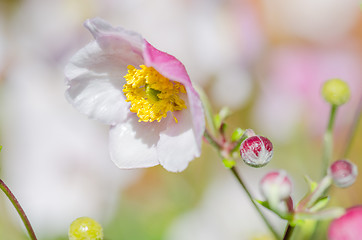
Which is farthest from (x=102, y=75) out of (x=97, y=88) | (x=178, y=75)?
(x=178, y=75)

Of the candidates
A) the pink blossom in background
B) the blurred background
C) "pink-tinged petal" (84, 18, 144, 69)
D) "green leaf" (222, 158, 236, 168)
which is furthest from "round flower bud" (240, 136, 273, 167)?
A: the pink blossom in background

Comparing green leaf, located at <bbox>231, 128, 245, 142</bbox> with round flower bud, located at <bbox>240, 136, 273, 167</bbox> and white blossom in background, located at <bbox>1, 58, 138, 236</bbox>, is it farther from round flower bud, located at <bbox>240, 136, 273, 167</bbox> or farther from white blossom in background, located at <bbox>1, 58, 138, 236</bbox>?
white blossom in background, located at <bbox>1, 58, 138, 236</bbox>

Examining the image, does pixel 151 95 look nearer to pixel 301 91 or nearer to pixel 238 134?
pixel 238 134

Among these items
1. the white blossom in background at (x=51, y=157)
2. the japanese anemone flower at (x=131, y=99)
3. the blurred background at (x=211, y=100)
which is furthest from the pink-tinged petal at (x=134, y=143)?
the white blossom in background at (x=51, y=157)

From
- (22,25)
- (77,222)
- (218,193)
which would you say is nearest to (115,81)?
(77,222)

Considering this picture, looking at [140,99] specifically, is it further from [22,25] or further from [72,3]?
[22,25]

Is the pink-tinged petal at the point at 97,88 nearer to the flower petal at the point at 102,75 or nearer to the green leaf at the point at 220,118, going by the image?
the flower petal at the point at 102,75
